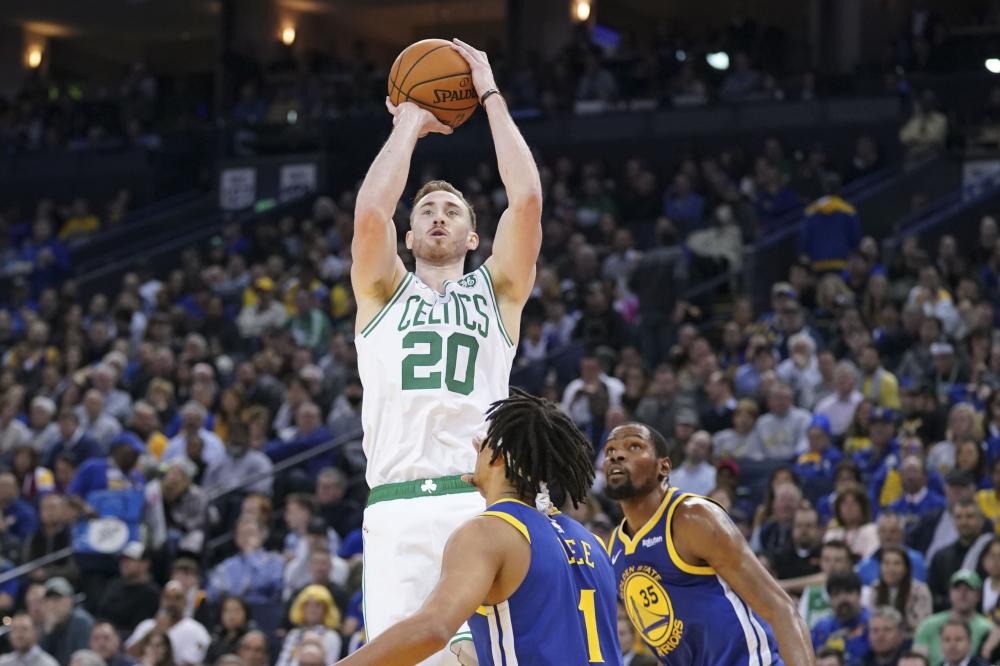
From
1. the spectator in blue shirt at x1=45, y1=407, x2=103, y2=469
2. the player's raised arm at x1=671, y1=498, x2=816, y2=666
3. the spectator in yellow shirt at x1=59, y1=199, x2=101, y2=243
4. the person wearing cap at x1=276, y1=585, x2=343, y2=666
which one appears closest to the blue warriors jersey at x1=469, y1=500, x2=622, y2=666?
the player's raised arm at x1=671, y1=498, x2=816, y2=666

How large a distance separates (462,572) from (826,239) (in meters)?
13.8

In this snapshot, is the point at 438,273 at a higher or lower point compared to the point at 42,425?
higher

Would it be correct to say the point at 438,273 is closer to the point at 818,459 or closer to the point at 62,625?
the point at 818,459

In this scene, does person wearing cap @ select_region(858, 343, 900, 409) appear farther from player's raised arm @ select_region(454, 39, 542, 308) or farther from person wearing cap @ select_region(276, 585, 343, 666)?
player's raised arm @ select_region(454, 39, 542, 308)

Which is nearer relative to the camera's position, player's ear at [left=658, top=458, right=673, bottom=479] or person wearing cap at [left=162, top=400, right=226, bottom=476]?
player's ear at [left=658, top=458, right=673, bottom=479]

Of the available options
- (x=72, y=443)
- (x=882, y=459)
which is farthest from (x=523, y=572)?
(x=72, y=443)

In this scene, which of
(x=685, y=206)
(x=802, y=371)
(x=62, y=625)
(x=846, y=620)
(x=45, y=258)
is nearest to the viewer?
(x=846, y=620)

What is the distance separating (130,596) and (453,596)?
30.5 ft

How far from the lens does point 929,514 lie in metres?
11.1

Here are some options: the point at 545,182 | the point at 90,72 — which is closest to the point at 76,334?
the point at 545,182

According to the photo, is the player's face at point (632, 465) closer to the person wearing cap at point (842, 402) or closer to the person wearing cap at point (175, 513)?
the person wearing cap at point (842, 402)

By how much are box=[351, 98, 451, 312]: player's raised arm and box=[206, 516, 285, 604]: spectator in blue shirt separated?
745 centimetres

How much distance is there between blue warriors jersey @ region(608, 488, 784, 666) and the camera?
5.86 m

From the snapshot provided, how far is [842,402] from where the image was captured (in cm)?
1316
